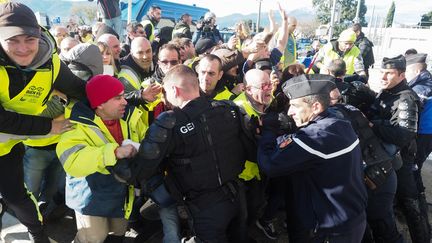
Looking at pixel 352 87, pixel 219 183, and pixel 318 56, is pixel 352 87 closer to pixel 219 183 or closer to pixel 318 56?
pixel 219 183

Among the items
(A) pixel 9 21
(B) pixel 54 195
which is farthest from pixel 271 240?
(A) pixel 9 21

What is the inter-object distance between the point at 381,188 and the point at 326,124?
1161 millimetres

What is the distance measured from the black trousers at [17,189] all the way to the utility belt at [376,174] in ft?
9.44

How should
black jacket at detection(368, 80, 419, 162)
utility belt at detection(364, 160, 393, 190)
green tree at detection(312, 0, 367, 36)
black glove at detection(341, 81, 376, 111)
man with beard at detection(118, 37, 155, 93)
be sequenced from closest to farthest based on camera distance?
utility belt at detection(364, 160, 393, 190) → black jacket at detection(368, 80, 419, 162) → black glove at detection(341, 81, 376, 111) → man with beard at detection(118, 37, 155, 93) → green tree at detection(312, 0, 367, 36)

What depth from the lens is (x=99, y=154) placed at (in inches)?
81.4

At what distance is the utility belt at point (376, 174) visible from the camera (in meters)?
2.76

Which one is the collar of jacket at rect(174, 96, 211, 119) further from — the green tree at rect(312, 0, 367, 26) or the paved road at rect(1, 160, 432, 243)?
the green tree at rect(312, 0, 367, 26)

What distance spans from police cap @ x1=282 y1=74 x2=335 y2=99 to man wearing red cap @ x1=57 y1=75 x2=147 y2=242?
1.20m

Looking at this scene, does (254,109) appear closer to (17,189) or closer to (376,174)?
(376,174)

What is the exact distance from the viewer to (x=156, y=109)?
301cm

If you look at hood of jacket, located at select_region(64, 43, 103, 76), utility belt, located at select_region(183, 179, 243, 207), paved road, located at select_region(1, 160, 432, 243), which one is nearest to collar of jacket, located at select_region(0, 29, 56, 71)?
hood of jacket, located at select_region(64, 43, 103, 76)

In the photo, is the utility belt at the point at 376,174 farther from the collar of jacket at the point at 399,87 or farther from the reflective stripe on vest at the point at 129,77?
the reflective stripe on vest at the point at 129,77

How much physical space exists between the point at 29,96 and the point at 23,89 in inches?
3.2

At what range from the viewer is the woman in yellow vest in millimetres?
2027
